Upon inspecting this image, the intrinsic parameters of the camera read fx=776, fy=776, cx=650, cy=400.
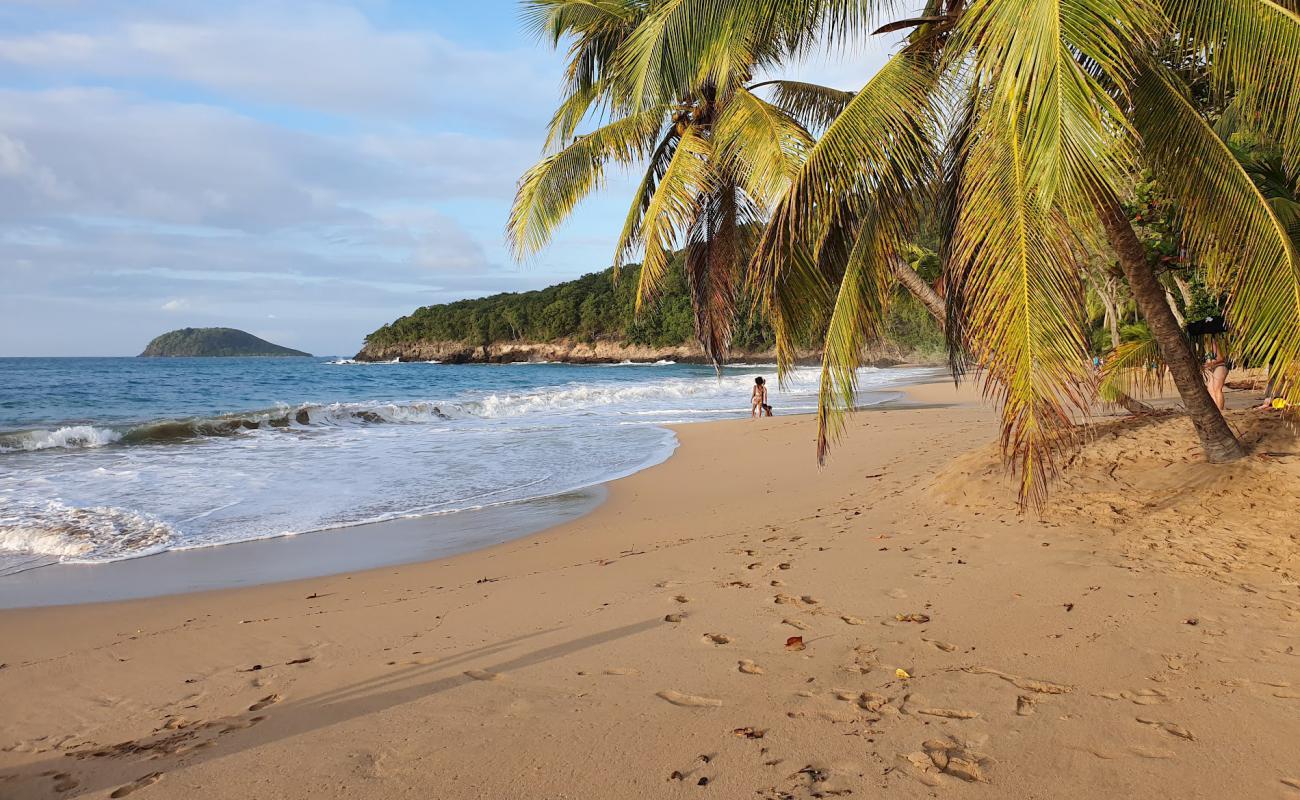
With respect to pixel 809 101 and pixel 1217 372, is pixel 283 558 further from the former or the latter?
A: pixel 1217 372

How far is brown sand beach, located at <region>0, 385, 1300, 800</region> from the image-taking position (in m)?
2.74

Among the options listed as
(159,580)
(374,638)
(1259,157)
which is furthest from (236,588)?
(1259,157)

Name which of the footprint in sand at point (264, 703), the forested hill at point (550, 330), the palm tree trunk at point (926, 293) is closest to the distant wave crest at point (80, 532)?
the footprint in sand at point (264, 703)

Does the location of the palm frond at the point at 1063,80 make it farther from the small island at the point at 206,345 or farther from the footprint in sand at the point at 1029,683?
the small island at the point at 206,345

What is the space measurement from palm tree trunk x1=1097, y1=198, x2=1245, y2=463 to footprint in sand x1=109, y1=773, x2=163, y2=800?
5.73m

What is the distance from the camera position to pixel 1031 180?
12.9ft

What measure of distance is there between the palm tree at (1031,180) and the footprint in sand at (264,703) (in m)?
3.61

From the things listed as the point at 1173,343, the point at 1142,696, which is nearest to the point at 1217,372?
the point at 1173,343

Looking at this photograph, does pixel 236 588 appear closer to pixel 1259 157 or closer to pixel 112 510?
pixel 112 510

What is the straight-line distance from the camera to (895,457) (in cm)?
1011

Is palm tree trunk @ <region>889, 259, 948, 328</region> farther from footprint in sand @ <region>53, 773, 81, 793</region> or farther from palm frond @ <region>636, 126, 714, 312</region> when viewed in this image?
footprint in sand @ <region>53, 773, 81, 793</region>

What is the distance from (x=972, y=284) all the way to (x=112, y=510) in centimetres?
909

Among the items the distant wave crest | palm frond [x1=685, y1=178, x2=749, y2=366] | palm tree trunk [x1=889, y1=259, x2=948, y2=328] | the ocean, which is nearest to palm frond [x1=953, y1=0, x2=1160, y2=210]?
palm tree trunk [x1=889, y1=259, x2=948, y2=328]

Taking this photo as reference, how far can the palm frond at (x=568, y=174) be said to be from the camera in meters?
9.59
